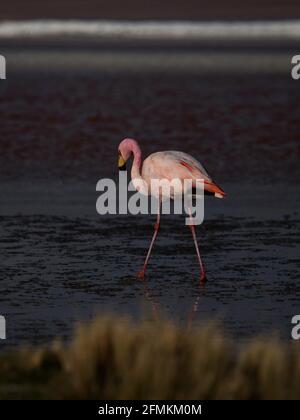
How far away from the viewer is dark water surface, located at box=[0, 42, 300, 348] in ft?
35.2

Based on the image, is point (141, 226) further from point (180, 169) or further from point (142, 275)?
point (142, 275)

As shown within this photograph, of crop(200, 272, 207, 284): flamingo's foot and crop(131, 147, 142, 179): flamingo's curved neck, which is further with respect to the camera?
crop(131, 147, 142, 179): flamingo's curved neck

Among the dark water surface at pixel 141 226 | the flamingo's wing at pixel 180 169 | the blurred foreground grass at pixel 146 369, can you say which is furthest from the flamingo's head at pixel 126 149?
the blurred foreground grass at pixel 146 369

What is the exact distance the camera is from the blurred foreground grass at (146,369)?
757cm

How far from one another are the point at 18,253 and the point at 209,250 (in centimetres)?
159

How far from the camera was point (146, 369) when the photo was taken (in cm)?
770

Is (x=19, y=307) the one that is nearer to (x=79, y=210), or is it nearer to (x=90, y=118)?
(x=79, y=210)

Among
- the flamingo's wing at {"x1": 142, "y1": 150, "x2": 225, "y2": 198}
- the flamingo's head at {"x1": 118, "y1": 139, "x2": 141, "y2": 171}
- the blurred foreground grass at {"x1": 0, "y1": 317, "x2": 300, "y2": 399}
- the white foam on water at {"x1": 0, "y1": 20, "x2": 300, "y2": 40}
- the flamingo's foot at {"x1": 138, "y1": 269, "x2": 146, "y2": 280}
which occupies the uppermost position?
the white foam on water at {"x1": 0, "y1": 20, "x2": 300, "y2": 40}

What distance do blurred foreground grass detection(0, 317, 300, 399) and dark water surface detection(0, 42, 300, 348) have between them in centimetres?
128

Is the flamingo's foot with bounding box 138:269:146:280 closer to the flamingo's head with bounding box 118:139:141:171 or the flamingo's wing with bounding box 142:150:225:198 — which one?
the flamingo's wing with bounding box 142:150:225:198

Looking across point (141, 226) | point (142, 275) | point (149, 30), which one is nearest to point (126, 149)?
point (142, 275)

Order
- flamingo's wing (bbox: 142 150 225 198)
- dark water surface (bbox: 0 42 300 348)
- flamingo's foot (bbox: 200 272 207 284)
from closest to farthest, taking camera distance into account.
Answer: dark water surface (bbox: 0 42 300 348), flamingo's foot (bbox: 200 272 207 284), flamingo's wing (bbox: 142 150 225 198)

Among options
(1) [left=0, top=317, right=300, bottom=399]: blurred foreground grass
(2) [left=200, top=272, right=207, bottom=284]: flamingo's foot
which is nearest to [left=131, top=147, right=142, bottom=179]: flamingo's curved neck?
(2) [left=200, top=272, right=207, bottom=284]: flamingo's foot
